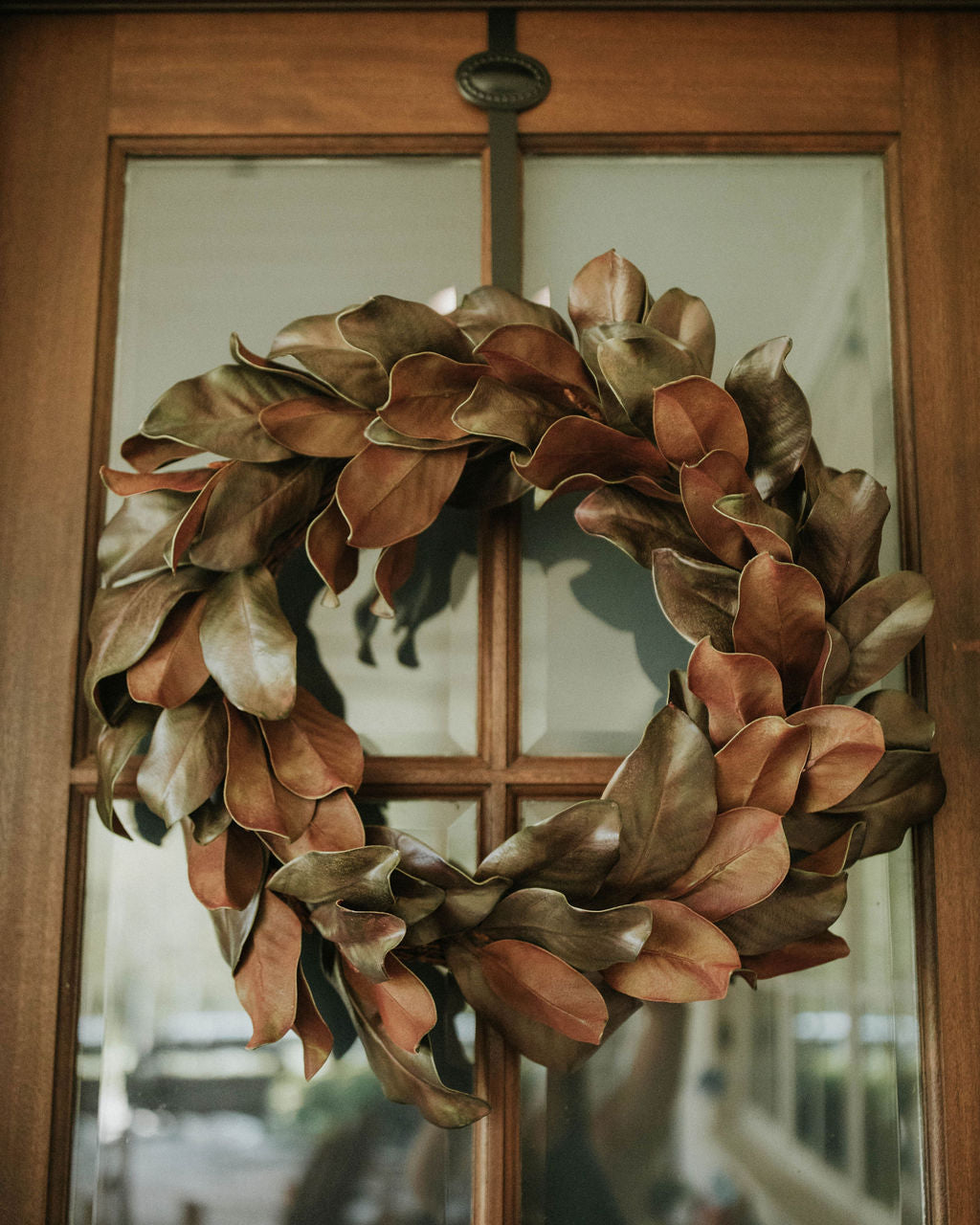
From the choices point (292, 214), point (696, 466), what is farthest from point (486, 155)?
point (696, 466)

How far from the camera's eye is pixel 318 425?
0.79 metres

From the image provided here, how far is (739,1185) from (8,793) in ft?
2.36

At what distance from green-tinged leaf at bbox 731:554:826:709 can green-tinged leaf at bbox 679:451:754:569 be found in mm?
44

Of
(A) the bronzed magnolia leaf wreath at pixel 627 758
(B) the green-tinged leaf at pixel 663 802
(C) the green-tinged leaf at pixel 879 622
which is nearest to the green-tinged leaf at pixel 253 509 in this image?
(A) the bronzed magnolia leaf wreath at pixel 627 758

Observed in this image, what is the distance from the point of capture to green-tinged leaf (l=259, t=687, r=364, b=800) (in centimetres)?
76

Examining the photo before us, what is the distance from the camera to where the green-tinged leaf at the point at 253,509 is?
76cm

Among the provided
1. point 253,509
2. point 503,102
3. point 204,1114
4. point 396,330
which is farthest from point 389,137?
point 204,1114

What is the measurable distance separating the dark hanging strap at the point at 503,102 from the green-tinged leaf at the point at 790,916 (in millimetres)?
590

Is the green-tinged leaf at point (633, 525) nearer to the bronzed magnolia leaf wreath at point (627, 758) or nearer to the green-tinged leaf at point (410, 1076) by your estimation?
the bronzed magnolia leaf wreath at point (627, 758)

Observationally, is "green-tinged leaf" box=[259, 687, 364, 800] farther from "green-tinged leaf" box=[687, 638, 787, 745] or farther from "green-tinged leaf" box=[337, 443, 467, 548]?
"green-tinged leaf" box=[687, 638, 787, 745]

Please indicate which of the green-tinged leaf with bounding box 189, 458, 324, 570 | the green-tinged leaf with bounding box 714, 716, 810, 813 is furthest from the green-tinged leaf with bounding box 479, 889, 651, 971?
the green-tinged leaf with bounding box 189, 458, 324, 570

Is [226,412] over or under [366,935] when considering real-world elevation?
over

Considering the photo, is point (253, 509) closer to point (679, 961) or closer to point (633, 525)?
point (633, 525)

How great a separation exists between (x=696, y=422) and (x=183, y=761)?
46cm
